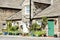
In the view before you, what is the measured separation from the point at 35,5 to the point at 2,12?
7436 mm

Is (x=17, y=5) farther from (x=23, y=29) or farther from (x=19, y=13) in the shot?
(x=23, y=29)

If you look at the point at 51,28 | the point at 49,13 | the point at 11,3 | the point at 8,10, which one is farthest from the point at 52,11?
the point at 11,3

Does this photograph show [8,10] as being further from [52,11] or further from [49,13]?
[52,11]

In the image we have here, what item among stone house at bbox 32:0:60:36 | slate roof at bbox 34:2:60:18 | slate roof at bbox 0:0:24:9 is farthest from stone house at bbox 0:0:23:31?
slate roof at bbox 34:2:60:18

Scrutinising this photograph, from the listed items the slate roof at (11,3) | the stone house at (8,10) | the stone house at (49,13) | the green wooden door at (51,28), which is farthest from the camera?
the slate roof at (11,3)

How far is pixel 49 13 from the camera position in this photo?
107 ft

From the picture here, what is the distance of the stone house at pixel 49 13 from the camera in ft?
101

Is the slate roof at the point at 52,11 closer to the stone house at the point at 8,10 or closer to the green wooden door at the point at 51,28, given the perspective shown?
the green wooden door at the point at 51,28

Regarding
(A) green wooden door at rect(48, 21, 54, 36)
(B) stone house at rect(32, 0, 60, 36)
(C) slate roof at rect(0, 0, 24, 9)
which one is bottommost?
(A) green wooden door at rect(48, 21, 54, 36)

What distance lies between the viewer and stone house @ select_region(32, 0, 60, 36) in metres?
30.8

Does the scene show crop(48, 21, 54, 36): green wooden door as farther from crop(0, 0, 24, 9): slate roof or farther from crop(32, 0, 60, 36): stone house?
crop(0, 0, 24, 9): slate roof

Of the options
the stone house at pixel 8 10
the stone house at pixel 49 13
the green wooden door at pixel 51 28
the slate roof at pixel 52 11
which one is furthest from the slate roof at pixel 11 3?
the green wooden door at pixel 51 28

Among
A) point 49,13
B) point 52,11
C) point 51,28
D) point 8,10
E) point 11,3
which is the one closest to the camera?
point 51,28

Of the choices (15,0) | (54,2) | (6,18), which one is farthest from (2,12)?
(54,2)
